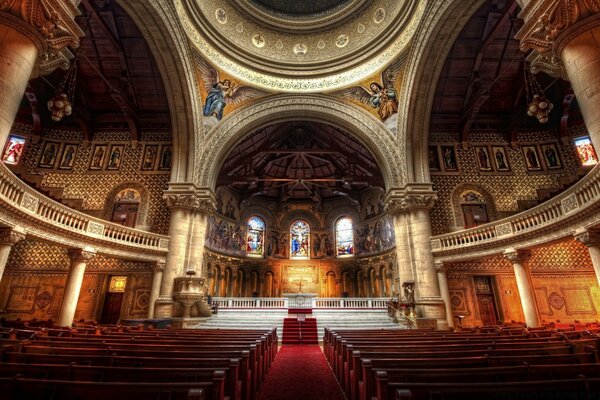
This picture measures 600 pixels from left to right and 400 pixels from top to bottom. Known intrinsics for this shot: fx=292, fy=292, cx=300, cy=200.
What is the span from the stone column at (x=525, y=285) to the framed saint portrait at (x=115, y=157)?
20137mm

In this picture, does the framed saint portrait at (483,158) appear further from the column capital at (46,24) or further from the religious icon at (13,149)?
the religious icon at (13,149)

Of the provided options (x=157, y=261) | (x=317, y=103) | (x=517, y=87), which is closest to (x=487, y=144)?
(x=517, y=87)

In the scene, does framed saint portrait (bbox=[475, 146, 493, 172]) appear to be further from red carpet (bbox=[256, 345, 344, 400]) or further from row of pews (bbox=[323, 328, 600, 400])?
red carpet (bbox=[256, 345, 344, 400])

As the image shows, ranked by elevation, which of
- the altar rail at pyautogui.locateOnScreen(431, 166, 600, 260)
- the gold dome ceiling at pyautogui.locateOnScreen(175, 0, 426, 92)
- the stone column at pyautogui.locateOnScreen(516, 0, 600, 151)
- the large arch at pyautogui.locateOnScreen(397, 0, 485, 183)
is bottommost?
the altar rail at pyautogui.locateOnScreen(431, 166, 600, 260)

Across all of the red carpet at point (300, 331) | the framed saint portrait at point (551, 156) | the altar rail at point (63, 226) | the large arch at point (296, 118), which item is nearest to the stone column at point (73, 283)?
the altar rail at point (63, 226)

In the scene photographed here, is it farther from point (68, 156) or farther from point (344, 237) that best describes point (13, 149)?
point (344, 237)

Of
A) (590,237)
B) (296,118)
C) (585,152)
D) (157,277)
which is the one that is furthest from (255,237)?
(585,152)

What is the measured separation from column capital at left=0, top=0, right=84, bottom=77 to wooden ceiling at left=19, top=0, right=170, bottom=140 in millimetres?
6989

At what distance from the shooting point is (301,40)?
18516 millimetres

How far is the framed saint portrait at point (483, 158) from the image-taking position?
55.4 ft

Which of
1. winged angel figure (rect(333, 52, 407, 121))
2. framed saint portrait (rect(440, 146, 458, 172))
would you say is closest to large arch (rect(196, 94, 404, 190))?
winged angel figure (rect(333, 52, 407, 121))

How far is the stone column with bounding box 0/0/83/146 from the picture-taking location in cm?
541

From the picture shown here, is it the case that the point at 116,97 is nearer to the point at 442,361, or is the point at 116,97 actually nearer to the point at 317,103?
the point at 317,103

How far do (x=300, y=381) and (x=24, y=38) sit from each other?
8432mm
